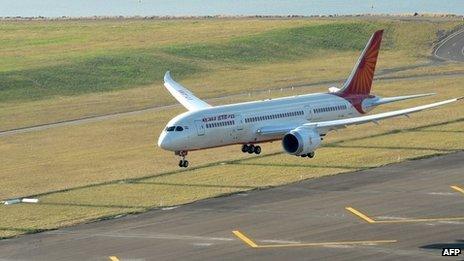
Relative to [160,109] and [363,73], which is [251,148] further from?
[160,109]

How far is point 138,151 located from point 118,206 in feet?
77.5

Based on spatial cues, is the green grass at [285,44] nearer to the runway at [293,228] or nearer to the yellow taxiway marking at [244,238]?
the runway at [293,228]

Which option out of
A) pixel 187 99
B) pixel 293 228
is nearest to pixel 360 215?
pixel 293 228

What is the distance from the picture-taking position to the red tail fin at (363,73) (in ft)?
286

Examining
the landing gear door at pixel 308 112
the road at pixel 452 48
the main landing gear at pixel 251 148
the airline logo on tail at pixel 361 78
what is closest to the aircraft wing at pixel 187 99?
the main landing gear at pixel 251 148

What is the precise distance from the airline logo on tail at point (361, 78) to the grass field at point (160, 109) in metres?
3.54

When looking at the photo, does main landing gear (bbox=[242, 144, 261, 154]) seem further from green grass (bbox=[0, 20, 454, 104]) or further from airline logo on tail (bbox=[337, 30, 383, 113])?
green grass (bbox=[0, 20, 454, 104])

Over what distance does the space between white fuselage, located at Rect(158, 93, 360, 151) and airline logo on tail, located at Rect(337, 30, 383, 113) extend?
1.07 m

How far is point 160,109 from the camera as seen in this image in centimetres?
11688

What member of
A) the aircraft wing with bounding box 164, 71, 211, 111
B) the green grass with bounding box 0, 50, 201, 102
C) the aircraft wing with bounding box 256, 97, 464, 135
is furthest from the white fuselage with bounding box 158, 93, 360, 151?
the green grass with bounding box 0, 50, 201, 102

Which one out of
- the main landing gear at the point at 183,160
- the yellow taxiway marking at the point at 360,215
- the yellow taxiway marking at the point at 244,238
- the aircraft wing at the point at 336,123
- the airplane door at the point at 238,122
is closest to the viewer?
the yellow taxiway marking at the point at 244,238

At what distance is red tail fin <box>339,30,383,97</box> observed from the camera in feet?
286

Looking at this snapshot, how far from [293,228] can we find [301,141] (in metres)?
19.2

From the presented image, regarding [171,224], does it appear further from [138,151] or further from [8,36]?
[8,36]
